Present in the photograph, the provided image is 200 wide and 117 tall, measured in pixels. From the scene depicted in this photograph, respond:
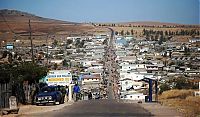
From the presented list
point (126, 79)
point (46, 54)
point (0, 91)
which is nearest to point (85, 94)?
point (126, 79)

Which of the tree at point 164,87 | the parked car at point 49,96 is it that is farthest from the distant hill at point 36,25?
the parked car at point 49,96

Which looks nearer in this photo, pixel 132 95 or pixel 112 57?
pixel 132 95

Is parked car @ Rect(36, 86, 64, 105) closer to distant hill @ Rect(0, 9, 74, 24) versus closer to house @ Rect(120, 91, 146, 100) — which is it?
house @ Rect(120, 91, 146, 100)

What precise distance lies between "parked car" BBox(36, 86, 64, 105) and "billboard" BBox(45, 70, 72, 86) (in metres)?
3.42

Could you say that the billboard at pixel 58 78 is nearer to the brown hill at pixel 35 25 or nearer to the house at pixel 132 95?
the house at pixel 132 95

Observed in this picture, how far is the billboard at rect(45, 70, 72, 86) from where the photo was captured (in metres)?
29.9

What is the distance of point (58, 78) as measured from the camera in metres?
30.2

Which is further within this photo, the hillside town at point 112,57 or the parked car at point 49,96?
the hillside town at point 112,57

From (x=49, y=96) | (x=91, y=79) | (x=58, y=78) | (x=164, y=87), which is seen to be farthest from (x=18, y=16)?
(x=49, y=96)

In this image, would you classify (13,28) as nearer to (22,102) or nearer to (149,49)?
(149,49)

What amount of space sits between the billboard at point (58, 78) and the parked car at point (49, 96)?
3.42 meters

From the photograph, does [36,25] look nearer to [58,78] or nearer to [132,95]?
[132,95]

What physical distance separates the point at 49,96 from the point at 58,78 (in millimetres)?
5196

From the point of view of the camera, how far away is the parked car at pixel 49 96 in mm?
24844
